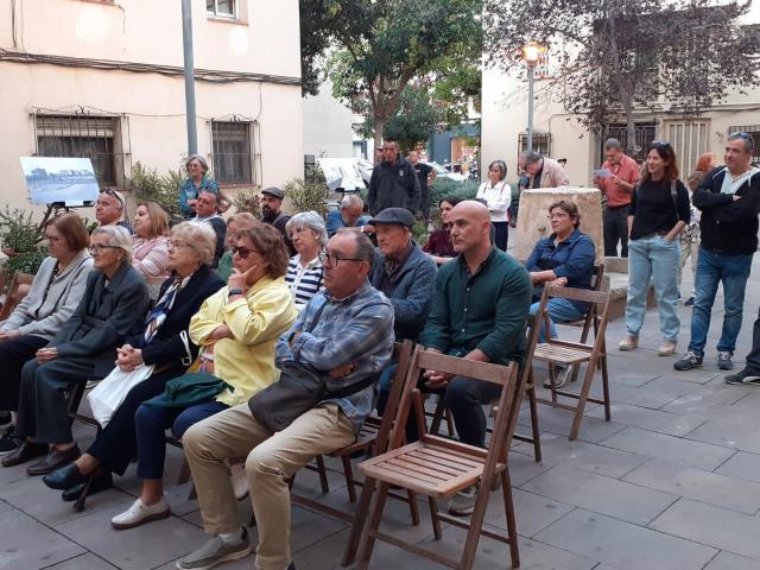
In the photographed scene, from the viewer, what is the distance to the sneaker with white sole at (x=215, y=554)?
3213 mm

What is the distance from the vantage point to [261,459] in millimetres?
2984

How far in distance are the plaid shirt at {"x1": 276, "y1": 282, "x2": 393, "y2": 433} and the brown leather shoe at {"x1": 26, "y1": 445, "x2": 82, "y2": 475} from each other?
1719 mm

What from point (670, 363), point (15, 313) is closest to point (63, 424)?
point (15, 313)

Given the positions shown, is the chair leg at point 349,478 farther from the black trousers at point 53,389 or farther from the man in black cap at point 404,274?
the black trousers at point 53,389

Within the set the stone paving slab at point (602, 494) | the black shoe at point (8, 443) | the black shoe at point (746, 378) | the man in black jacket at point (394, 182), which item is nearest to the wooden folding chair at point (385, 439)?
the stone paving slab at point (602, 494)

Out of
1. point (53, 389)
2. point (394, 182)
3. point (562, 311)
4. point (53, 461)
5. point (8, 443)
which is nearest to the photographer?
point (53, 389)

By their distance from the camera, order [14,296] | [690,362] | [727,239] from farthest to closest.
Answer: [690,362], [727,239], [14,296]

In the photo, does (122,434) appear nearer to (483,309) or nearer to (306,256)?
(306,256)

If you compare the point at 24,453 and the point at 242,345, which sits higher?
the point at 242,345

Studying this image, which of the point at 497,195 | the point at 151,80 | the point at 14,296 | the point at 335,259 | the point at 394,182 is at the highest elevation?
the point at 151,80

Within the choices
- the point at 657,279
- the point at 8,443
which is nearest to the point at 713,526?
the point at 657,279

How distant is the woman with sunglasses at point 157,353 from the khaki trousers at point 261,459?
0.73m

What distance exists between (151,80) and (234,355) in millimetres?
8771

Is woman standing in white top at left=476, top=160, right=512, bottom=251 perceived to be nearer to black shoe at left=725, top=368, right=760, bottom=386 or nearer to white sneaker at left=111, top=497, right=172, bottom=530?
black shoe at left=725, top=368, right=760, bottom=386
